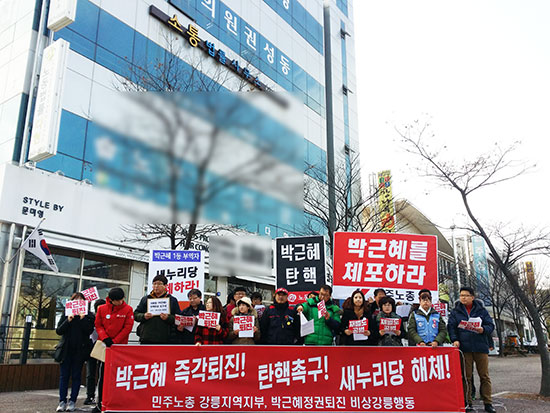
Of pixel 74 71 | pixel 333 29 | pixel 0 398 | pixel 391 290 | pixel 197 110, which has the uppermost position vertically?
pixel 333 29

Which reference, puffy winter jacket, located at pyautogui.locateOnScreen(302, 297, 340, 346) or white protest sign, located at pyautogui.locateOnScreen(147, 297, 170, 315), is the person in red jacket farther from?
puffy winter jacket, located at pyautogui.locateOnScreen(302, 297, 340, 346)

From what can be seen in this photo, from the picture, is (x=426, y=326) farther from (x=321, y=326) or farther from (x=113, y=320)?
(x=113, y=320)

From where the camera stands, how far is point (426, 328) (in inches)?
308

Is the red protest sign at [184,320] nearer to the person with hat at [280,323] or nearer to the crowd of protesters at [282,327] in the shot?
the crowd of protesters at [282,327]

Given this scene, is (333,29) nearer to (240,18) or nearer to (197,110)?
(240,18)

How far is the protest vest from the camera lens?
25.6ft

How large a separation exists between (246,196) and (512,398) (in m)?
7.24

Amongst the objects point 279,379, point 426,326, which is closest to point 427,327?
point 426,326

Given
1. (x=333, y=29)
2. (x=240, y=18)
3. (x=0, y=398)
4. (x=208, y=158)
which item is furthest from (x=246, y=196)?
(x=333, y=29)

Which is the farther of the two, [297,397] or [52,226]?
[52,226]

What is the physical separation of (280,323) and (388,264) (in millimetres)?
2707

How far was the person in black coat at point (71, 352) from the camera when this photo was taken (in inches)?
301

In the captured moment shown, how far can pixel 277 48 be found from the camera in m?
28.7

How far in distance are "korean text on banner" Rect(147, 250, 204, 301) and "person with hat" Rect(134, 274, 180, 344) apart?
2.34 metres
